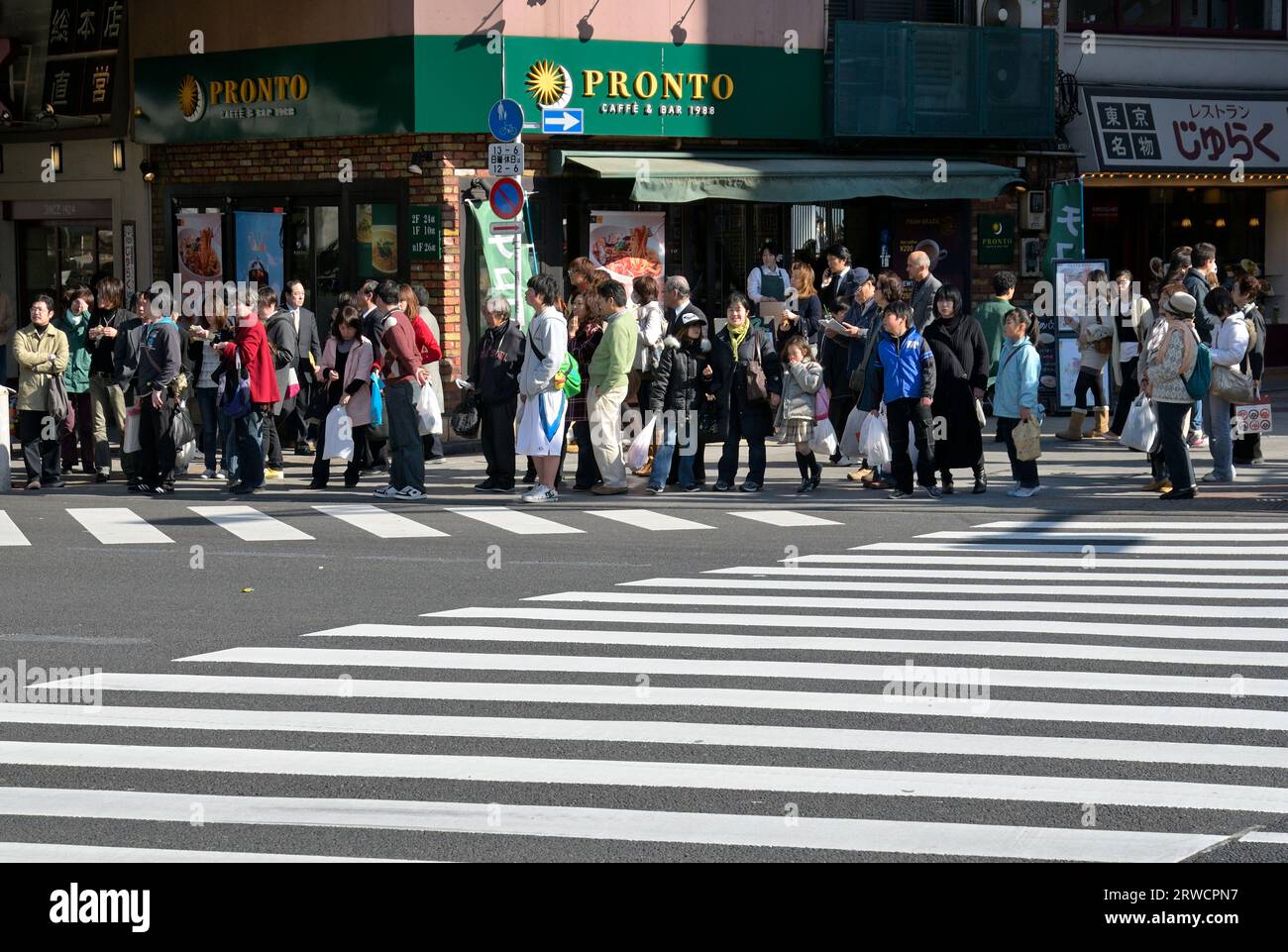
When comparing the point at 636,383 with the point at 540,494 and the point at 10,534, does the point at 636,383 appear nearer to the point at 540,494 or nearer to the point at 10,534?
the point at 540,494

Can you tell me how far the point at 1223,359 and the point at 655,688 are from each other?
31.4 feet

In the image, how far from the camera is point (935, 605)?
1167 cm

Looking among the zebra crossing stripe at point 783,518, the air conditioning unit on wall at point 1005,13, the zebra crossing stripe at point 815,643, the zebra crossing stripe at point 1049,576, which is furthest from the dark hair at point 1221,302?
the air conditioning unit on wall at point 1005,13

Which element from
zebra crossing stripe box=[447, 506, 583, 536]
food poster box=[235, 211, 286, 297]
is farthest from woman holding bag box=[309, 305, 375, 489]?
food poster box=[235, 211, 286, 297]

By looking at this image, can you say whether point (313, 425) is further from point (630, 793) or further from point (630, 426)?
point (630, 793)

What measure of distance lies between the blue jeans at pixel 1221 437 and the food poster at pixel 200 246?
43.3 ft

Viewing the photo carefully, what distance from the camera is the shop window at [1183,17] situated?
26922mm

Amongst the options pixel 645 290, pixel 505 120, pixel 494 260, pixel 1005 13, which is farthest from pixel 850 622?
pixel 1005 13

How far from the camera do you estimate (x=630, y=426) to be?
59.4 ft

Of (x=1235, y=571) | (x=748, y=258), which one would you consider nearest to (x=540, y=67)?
(x=748, y=258)

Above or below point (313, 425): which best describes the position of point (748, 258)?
above

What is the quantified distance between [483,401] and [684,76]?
7559 millimetres

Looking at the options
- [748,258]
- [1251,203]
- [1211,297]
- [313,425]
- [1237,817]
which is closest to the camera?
[1237,817]

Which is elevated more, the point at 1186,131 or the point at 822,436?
the point at 1186,131
